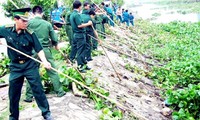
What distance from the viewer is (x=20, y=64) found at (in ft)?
17.8

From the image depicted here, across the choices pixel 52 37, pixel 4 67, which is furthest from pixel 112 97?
pixel 4 67

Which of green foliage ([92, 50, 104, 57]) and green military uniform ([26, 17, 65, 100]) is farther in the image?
green foliage ([92, 50, 104, 57])

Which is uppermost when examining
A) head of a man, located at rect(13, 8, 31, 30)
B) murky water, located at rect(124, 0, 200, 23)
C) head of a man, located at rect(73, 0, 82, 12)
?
head of a man, located at rect(13, 8, 31, 30)

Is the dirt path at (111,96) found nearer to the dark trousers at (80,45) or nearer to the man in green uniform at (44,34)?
the man in green uniform at (44,34)

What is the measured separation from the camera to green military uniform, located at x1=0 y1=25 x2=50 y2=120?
5348 mm

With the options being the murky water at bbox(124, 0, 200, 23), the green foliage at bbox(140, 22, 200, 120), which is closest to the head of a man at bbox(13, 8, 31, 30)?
the green foliage at bbox(140, 22, 200, 120)

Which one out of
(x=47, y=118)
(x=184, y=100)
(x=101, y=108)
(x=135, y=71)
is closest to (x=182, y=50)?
(x=135, y=71)

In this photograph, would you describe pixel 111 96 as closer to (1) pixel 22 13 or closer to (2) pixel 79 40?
(2) pixel 79 40

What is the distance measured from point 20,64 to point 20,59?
9cm

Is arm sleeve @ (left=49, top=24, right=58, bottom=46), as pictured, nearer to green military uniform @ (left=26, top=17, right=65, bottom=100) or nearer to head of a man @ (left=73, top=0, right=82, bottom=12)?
green military uniform @ (left=26, top=17, right=65, bottom=100)

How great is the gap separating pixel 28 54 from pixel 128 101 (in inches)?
134

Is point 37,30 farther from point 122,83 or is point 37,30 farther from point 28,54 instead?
point 122,83

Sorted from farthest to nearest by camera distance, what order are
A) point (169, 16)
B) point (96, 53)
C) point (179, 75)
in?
point (169, 16), point (96, 53), point (179, 75)

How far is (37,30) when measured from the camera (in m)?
6.70
